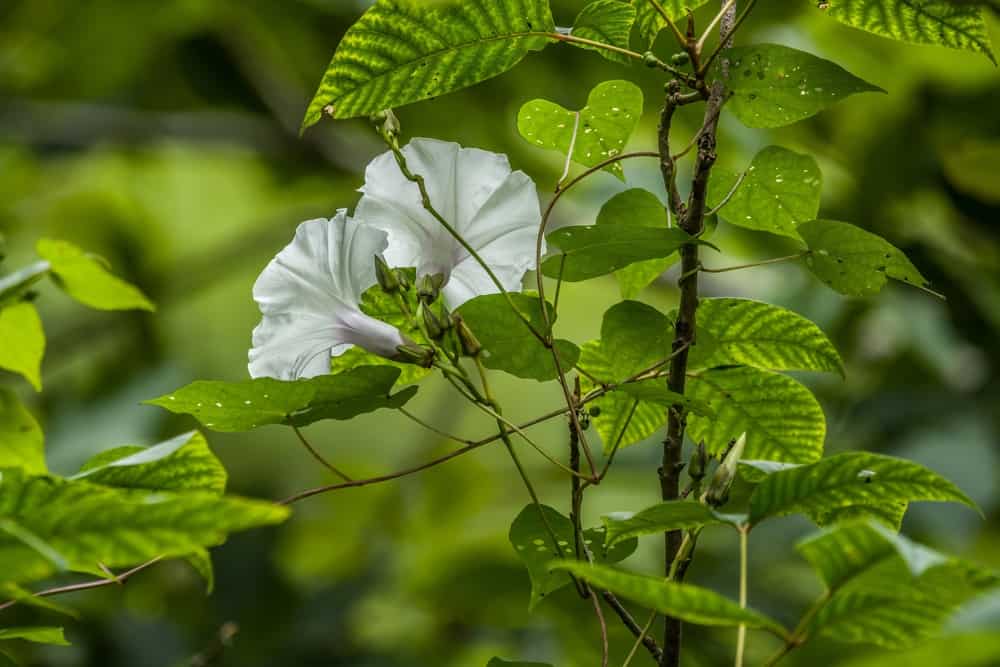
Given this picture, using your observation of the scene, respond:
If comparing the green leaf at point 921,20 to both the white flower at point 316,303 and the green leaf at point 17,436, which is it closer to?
the white flower at point 316,303

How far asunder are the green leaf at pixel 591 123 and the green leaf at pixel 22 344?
0.71 ft

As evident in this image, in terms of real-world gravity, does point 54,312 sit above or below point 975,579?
below

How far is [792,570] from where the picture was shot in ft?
5.13

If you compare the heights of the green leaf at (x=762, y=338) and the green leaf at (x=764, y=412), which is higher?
the green leaf at (x=762, y=338)

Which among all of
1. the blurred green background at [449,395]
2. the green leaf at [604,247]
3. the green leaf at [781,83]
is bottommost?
the blurred green background at [449,395]

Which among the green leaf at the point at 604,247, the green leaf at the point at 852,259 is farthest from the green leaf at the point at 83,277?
the green leaf at the point at 852,259

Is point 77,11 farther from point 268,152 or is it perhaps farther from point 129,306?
point 129,306

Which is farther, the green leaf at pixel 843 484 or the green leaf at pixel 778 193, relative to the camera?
the green leaf at pixel 778 193

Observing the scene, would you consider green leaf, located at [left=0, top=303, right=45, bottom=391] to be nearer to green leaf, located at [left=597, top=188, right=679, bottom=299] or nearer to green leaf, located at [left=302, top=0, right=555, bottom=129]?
green leaf, located at [left=302, top=0, right=555, bottom=129]

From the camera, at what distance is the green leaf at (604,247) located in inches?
16.1

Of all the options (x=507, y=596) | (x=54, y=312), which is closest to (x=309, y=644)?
(x=507, y=596)

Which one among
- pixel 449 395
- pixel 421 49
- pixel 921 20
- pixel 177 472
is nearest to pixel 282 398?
pixel 177 472

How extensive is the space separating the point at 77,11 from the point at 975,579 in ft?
5.50

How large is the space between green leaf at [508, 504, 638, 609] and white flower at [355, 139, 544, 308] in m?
0.11
